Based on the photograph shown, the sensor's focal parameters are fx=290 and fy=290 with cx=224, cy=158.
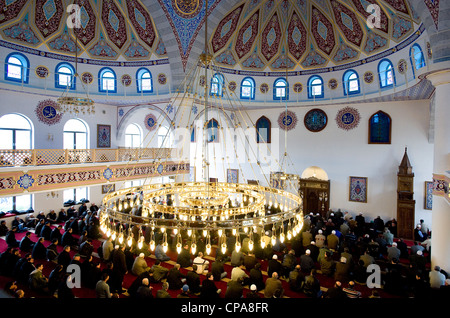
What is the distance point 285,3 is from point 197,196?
9.33 metres

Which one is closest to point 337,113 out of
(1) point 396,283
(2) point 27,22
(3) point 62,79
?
(1) point 396,283

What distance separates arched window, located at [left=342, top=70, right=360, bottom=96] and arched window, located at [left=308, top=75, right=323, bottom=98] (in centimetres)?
89

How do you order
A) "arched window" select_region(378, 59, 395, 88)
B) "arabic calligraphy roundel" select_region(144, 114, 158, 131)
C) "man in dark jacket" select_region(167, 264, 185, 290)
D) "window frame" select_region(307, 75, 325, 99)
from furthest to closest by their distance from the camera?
"arabic calligraphy roundel" select_region(144, 114, 158, 131) < "window frame" select_region(307, 75, 325, 99) < "arched window" select_region(378, 59, 395, 88) < "man in dark jacket" select_region(167, 264, 185, 290)

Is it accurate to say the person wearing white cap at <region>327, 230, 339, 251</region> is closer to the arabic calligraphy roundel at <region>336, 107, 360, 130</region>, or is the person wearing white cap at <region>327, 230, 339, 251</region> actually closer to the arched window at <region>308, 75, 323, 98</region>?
the arabic calligraphy roundel at <region>336, 107, 360, 130</region>

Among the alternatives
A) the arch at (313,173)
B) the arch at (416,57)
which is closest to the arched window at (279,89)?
the arch at (313,173)

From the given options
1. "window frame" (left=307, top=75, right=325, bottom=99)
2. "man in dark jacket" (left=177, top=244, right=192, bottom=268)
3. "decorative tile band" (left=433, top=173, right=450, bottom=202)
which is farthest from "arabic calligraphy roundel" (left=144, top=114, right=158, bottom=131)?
"decorative tile band" (left=433, top=173, right=450, bottom=202)

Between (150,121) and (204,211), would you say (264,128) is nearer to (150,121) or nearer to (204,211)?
(150,121)

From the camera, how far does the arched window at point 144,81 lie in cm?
1084

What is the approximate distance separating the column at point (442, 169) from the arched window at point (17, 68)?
10.9m

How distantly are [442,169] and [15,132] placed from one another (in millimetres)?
11535

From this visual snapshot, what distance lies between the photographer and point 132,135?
12516 millimetres

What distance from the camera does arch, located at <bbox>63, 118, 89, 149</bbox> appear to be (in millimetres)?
10547

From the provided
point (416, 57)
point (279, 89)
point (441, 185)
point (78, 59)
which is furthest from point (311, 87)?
point (78, 59)

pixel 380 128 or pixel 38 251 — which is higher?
pixel 380 128
